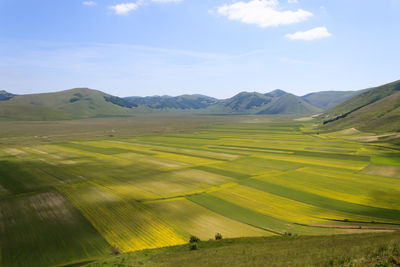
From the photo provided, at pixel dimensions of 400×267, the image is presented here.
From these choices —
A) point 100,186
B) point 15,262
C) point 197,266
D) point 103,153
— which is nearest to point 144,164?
point 100,186

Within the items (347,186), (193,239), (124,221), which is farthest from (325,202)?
(124,221)

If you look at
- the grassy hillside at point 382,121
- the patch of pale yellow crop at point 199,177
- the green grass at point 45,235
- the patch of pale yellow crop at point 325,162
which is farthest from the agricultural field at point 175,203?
the grassy hillside at point 382,121

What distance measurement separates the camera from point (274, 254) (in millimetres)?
23188

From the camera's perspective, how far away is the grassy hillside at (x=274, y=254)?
1831 cm

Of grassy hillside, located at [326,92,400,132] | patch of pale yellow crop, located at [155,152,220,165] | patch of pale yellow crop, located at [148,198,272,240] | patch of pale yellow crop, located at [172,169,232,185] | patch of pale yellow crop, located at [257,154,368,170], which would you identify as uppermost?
grassy hillside, located at [326,92,400,132]

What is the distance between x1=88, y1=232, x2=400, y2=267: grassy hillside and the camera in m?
18.3

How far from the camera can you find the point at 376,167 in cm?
7300

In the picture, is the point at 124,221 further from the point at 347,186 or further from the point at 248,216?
the point at 347,186

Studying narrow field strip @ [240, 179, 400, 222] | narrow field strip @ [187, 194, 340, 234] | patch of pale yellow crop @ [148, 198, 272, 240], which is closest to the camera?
patch of pale yellow crop @ [148, 198, 272, 240]

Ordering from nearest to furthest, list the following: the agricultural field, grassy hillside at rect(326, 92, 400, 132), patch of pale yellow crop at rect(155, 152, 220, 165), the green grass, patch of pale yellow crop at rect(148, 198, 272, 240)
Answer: the green grass → the agricultural field → patch of pale yellow crop at rect(148, 198, 272, 240) → patch of pale yellow crop at rect(155, 152, 220, 165) → grassy hillside at rect(326, 92, 400, 132)

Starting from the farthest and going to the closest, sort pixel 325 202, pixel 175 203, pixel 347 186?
pixel 347 186, pixel 175 203, pixel 325 202

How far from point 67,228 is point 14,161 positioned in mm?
69828

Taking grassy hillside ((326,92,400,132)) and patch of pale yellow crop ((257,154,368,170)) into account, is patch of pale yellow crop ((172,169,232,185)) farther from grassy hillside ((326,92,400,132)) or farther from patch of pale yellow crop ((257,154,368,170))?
grassy hillside ((326,92,400,132))

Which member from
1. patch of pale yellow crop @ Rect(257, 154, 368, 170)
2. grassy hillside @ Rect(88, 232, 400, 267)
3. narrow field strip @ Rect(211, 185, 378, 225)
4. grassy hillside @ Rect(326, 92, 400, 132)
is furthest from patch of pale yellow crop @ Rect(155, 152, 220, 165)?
grassy hillside @ Rect(326, 92, 400, 132)
